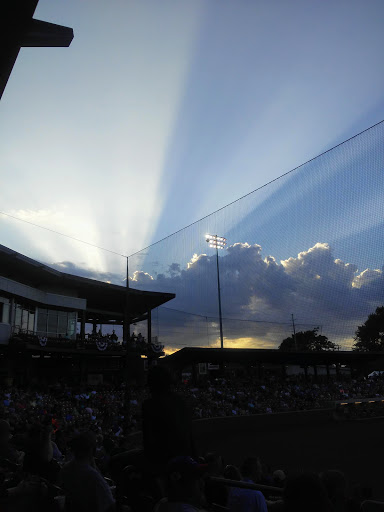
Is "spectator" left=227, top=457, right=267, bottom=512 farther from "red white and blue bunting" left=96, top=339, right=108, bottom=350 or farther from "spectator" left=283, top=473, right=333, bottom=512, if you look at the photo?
"red white and blue bunting" left=96, top=339, right=108, bottom=350

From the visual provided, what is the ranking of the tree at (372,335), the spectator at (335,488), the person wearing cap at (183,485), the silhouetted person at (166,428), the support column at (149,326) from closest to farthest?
the person wearing cap at (183,485) → the silhouetted person at (166,428) → the spectator at (335,488) → the support column at (149,326) → the tree at (372,335)

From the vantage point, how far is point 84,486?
2.97 meters

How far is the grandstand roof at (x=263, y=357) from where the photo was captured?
120 feet

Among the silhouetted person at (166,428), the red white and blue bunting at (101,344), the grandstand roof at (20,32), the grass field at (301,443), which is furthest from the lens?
the red white and blue bunting at (101,344)

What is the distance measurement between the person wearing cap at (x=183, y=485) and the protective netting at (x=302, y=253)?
15211mm

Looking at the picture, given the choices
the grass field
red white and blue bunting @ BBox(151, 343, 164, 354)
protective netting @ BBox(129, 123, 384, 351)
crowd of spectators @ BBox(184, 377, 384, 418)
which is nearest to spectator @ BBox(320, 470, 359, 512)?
the grass field

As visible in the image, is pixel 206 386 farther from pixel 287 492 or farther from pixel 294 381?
pixel 287 492

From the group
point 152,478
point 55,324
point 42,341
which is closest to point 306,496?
point 152,478

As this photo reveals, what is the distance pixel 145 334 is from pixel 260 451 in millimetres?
26856

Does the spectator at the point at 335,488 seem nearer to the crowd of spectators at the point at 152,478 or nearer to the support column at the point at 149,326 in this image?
the crowd of spectators at the point at 152,478

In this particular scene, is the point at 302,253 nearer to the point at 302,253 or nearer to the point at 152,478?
the point at 302,253

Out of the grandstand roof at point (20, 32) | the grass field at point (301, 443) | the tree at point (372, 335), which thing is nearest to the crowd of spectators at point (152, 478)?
the grandstand roof at point (20, 32)

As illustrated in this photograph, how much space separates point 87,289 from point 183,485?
117 ft

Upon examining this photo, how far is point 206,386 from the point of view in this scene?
35.2m
